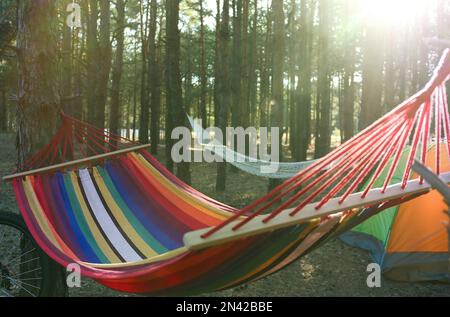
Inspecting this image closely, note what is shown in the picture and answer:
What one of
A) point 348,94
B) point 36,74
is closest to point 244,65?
point 348,94

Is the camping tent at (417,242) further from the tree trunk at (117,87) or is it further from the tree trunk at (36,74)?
the tree trunk at (117,87)

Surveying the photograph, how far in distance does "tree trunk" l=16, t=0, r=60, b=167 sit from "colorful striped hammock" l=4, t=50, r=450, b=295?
122 mm

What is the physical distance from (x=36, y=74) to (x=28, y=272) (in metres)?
1.37

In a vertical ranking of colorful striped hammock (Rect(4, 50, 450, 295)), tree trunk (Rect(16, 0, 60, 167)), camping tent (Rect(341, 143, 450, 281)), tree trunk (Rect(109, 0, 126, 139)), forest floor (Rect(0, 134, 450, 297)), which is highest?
tree trunk (Rect(109, 0, 126, 139))

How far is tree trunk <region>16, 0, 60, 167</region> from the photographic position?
2895 millimetres

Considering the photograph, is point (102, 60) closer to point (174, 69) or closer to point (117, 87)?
point (117, 87)

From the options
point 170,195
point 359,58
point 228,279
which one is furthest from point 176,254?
point 359,58

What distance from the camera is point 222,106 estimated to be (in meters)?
7.95

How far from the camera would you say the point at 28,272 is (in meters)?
2.89

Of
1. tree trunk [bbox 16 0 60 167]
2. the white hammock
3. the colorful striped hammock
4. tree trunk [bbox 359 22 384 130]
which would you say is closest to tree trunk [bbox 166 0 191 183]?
the white hammock

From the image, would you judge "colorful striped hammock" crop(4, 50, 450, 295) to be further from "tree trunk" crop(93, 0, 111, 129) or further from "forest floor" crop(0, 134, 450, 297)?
"tree trunk" crop(93, 0, 111, 129)
